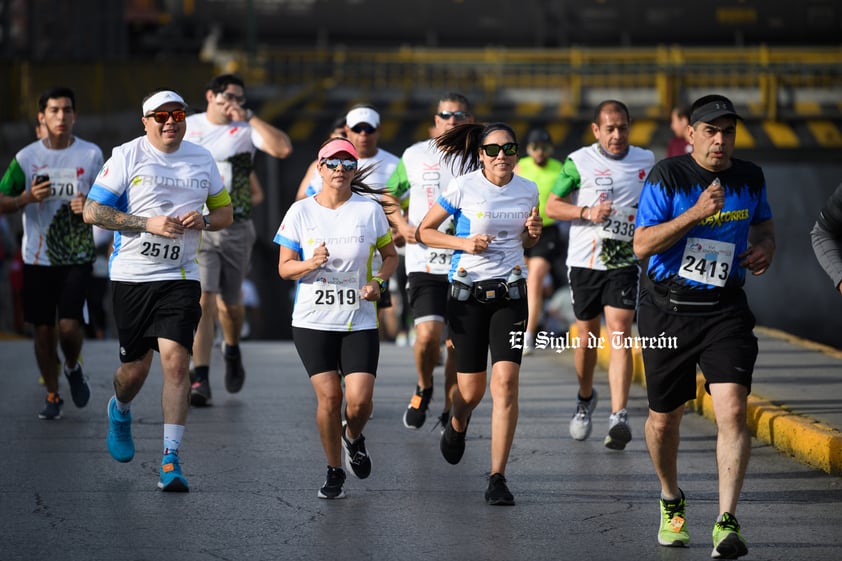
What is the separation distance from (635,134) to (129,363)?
1927 cm

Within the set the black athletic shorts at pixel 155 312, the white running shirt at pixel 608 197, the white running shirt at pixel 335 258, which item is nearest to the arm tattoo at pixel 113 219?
the black athletic shorts at pixel 155 312

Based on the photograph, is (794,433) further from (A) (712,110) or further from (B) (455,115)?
(A) (712,110)

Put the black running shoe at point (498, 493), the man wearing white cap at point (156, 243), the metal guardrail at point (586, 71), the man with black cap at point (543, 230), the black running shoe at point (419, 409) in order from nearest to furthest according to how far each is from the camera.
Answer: the black running shoe at point (498, 493)
the man wearing white cap at point (156, 243)
the black running shoe at point (419, 409)
the man with black cap at point (543, 230)
the metal guardrail at point (586, 71)

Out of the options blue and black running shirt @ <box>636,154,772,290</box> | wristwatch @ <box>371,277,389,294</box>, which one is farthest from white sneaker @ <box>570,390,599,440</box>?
blue and black running shirt @ <box>636,154,772,290</box>

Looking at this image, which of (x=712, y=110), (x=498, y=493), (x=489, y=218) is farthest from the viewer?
(x=489, y=218)

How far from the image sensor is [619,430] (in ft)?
32.9

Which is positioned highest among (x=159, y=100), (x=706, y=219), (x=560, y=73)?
(x=159, y=100)

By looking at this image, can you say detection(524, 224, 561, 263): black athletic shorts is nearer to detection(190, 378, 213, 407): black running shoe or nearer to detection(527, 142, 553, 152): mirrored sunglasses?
detection(527, 142, 553, 152): mirrored sunglasses

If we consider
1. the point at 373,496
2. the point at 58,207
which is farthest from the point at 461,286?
the point at 58,207

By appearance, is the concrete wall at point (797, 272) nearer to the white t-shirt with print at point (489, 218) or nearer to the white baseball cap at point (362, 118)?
the white baseball cap at point (362, 118)

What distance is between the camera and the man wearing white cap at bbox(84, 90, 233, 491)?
877cm

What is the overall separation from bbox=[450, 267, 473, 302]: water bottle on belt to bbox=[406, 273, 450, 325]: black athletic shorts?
1.78m

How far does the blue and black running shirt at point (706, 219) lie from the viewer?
7340 mm

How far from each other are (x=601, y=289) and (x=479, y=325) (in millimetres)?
2024
